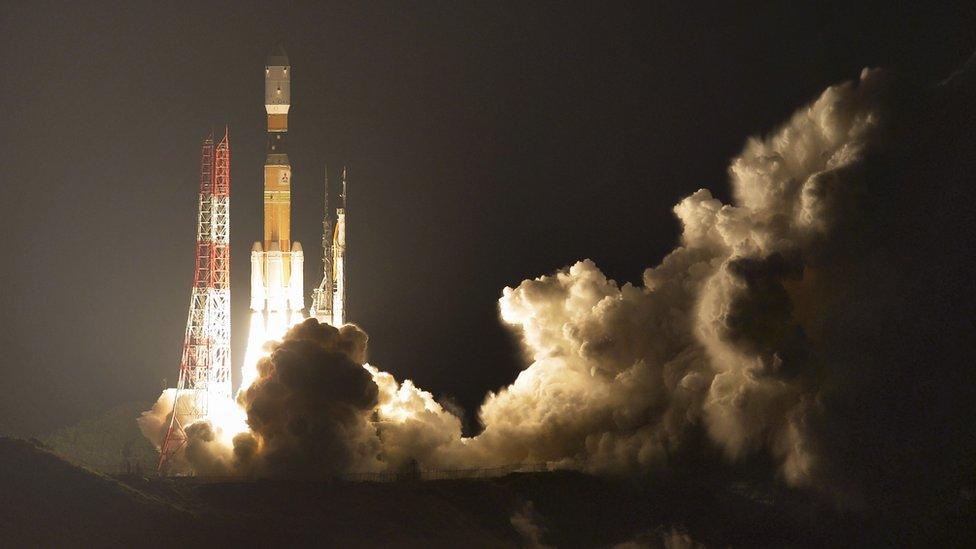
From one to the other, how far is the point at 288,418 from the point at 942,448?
1767 cm

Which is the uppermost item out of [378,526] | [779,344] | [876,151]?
[876,151]

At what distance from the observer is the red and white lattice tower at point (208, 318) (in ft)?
245

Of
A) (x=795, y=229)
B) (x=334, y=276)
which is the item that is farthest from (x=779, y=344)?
(x=334, y=276)

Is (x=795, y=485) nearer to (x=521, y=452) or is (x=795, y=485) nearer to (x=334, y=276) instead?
(x=521, y=452)

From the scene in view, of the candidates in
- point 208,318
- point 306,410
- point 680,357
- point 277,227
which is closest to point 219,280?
point 208,318

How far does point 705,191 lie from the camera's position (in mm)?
75500

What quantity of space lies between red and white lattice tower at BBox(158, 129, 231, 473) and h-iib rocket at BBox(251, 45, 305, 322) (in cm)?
188

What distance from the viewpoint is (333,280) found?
78188 mm

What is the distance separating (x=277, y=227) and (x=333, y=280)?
8.04ft

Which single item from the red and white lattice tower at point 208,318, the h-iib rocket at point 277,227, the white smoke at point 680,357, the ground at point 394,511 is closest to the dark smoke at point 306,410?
the white smoke at point 680,357

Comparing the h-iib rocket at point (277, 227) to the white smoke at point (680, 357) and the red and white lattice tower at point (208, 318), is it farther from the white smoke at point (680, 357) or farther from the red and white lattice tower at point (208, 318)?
the white smoke at point (680, 357)

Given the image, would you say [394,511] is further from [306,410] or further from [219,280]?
[219,280]

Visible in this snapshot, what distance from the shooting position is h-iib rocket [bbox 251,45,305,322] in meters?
76.9

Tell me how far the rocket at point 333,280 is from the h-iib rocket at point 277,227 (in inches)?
27.3
